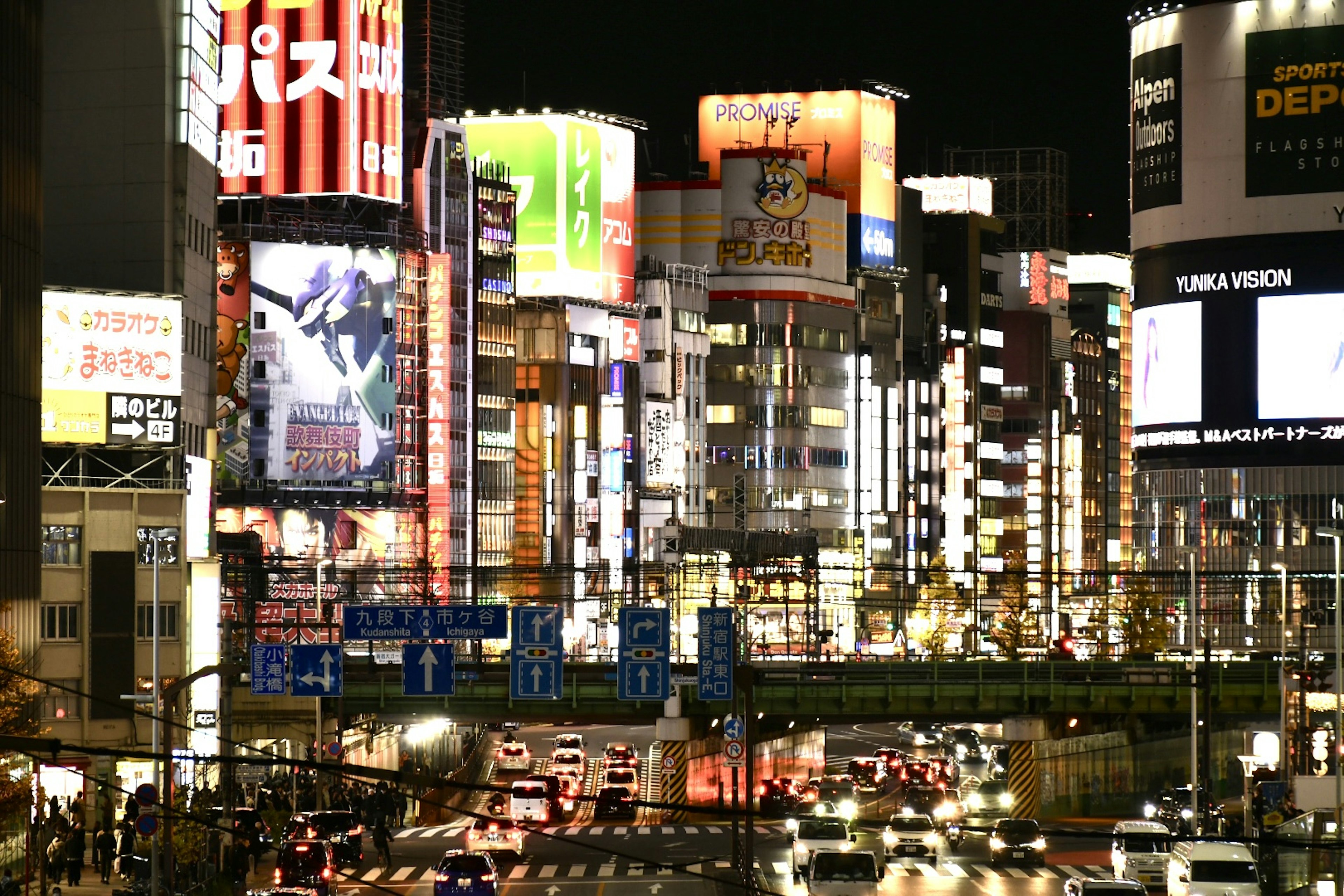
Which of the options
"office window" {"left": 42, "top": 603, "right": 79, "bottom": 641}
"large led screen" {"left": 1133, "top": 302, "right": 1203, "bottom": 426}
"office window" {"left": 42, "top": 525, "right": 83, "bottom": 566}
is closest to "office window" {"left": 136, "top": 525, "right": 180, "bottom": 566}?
→ "office window" {"left": 42, "top": 525, "right": 83, "bottom": 566}

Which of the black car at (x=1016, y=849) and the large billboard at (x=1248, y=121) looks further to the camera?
the large billboard at (x=1248, y=121)

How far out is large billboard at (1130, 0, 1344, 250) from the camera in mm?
124625

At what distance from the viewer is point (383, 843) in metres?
66.3

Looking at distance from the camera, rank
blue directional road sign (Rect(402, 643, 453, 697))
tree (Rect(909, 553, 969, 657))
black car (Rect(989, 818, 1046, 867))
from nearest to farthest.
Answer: blue directional road sign (Rect(402, 643, 453, 697)) → black car (Rect(989, 818, 1046, 867)) → tree (Rect(909, 553, 969, 657))

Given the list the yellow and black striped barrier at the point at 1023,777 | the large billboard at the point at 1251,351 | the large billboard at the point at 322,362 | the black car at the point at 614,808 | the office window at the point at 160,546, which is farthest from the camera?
the large billboard at the point at 322,362

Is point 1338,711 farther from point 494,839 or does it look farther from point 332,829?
point 332,829

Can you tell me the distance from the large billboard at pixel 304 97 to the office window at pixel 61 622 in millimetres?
55363

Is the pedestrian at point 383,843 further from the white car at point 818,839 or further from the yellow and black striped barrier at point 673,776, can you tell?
the yellow and black striped barrier at point 673,776

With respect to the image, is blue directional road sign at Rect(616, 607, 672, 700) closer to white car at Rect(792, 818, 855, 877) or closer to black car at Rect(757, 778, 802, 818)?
white car at Rect(792, 818, 855, 877)

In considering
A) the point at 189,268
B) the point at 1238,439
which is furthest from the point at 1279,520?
the point at 189,268

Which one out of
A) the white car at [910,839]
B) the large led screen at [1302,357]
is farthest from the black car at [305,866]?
the large led screen at [1302,357]

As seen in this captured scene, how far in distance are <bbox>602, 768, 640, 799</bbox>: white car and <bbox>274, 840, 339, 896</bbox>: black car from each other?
3361 centimetres

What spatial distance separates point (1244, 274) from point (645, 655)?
240 ft

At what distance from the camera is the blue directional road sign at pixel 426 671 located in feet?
203
